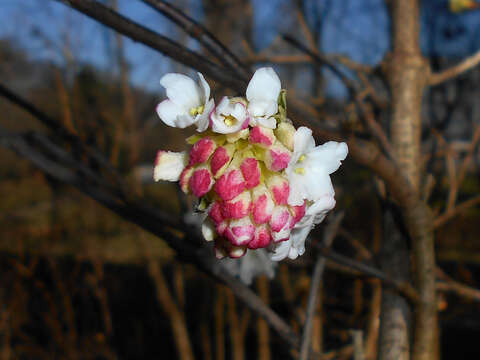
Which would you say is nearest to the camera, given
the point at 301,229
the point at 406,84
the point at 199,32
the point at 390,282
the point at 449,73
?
the point at 301,229

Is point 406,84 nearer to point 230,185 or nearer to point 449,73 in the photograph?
point 449,73

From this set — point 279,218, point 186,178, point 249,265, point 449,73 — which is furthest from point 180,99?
point 449,73

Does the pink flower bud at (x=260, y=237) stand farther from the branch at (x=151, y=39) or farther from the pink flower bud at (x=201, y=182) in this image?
the branch at (x=151, y=39)

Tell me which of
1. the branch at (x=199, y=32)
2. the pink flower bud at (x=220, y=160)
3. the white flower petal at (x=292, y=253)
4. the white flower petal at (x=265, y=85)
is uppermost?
the branch at (x=199, y=32)

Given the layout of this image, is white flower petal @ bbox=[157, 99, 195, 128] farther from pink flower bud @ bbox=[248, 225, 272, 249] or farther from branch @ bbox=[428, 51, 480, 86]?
branch @ bbox=[428, 51, 480, 86]

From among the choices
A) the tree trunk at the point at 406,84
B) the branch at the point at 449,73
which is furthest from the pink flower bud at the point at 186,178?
the branch at the point at 449,73

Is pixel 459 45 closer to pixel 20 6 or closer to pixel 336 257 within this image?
pixel 20 6
